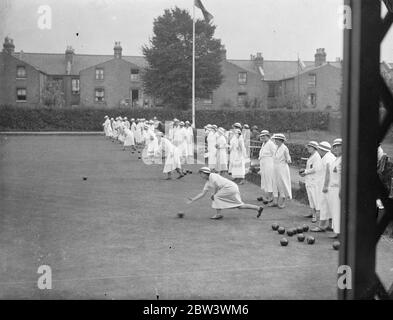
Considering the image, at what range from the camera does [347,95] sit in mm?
2906

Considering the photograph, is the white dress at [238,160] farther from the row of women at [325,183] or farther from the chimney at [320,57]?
the chimney at [320,57]

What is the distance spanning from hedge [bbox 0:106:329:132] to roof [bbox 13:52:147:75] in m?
13.9

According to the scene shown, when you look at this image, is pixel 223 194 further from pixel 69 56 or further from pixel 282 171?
pixel 69 56

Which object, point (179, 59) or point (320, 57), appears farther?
point (320, 57)

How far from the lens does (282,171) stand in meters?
12.9

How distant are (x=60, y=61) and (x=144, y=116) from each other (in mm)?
20469

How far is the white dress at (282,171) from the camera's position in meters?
12.9

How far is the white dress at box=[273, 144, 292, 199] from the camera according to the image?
12.9 m

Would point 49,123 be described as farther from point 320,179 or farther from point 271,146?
point 320,179

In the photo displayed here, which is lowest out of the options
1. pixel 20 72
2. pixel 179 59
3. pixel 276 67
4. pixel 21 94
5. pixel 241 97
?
pixel 241 97

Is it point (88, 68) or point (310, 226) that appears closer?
point (310, 226)

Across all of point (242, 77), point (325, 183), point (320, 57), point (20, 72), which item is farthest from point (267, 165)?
point (320, 57)
